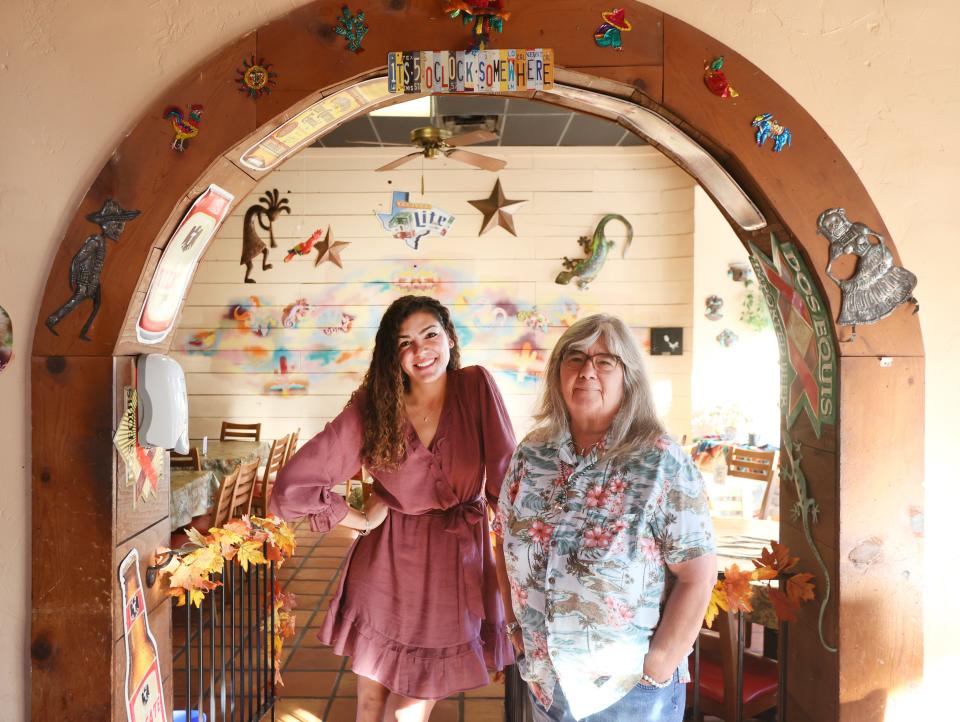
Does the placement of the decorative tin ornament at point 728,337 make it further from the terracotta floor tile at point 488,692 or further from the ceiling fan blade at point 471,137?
the terracotta floor tile at point 488,692

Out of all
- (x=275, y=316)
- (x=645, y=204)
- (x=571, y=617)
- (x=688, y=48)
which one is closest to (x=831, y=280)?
(x=688, y=48)

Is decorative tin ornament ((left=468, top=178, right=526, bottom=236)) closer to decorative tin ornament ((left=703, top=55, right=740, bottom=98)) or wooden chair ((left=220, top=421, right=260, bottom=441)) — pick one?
wooden chair ((left=220, top=421, right=260, bottom=441))

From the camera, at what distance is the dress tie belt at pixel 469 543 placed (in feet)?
6.21

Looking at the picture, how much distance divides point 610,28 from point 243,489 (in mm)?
3834

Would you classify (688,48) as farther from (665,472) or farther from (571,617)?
(571,617)

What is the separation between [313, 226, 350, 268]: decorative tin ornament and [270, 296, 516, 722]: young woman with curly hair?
463cm

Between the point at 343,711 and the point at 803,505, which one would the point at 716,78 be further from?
the point at 343,711

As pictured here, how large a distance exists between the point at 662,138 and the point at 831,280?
668 millimetres

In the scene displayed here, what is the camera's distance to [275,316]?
6.92 meters

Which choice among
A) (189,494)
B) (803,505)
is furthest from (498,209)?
(803,505)

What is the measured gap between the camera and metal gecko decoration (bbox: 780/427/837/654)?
1975 mm

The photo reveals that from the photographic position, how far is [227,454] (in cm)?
538

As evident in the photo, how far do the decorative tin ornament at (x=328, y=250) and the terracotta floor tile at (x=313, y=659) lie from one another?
3.78m

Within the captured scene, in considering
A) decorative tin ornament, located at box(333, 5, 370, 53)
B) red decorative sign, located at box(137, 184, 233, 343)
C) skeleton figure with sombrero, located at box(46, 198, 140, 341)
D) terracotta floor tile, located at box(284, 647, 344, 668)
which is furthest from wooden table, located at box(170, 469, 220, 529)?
decorative tin ornament, located at box(333, 5, 370, 53)
